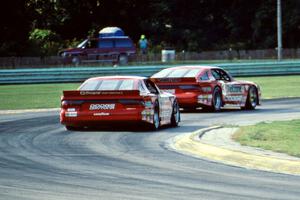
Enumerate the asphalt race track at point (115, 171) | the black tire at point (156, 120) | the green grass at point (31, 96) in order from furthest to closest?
the green grass at point (31, 96)
the black tire at point (156, 120)
the asphalt race track at point (115, 171)

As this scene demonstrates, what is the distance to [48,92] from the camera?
36.5m

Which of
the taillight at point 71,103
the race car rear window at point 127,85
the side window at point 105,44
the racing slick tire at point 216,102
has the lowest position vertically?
the racing slick tire at point 216,102

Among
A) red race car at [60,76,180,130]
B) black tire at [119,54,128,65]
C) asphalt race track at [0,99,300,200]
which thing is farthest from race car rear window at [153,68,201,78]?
black tire at [119,54,128,65]

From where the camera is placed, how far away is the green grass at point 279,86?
34.5m

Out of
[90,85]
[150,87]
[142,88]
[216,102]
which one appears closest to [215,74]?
[216,102]

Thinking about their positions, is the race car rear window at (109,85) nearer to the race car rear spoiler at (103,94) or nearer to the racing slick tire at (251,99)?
the race car rear spoiler at (103,94)

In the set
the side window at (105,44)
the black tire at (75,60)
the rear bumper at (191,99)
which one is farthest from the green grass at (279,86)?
the side window at (105,44)

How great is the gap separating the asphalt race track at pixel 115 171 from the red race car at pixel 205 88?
560 centimetres

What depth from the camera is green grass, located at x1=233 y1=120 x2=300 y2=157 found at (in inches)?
581

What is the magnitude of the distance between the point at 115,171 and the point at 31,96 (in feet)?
71.8

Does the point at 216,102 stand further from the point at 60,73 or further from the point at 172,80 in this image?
the point at 60,73

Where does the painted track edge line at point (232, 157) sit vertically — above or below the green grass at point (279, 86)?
above

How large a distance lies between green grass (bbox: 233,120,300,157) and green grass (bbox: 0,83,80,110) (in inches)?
445

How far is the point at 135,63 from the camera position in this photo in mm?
62438
